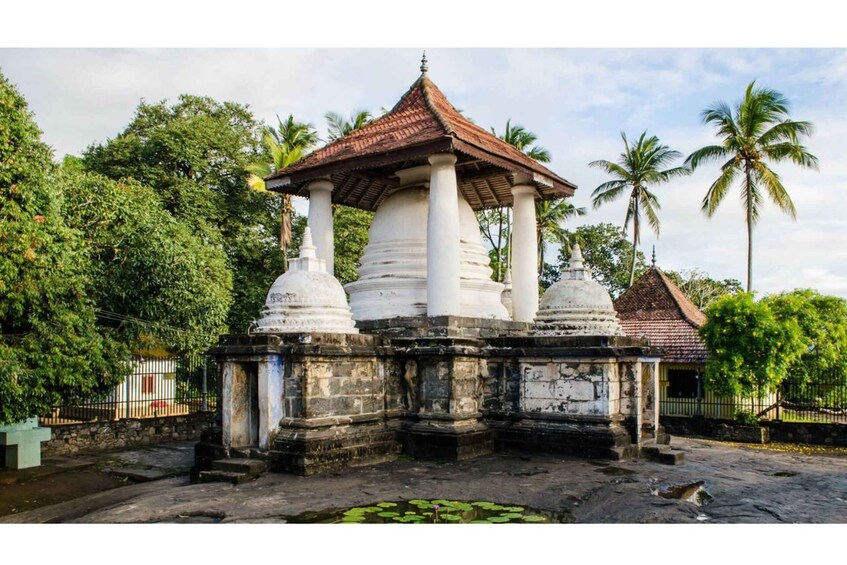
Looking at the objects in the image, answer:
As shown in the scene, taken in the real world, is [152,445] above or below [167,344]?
below

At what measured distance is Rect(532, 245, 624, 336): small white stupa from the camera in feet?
33.4

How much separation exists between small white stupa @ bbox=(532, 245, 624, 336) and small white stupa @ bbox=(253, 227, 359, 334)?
291 cm

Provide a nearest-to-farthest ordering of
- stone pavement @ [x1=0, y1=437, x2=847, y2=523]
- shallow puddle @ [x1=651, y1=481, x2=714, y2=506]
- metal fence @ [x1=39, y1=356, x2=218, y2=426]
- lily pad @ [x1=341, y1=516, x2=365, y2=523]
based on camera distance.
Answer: lily pad @ [x1=341, y1=516, x2=365, y2=523]
stone pavement @ [x1=0, y1=437, x2=847, y2=523]
shallow puddle @ [x1=651, y1=481, x2=714, y2=506]
metal fence @ [x1=39, y1=356, x2=218, y2=426]

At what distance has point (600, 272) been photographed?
38469mm

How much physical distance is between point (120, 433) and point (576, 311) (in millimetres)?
9686

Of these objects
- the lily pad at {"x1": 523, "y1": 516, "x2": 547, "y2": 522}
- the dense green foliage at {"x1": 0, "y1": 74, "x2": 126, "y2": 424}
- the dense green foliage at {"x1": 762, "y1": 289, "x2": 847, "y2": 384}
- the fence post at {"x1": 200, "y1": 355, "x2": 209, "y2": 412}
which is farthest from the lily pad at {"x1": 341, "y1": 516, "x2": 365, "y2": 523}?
the dense green foliage at {"x1": 762, "y1": 289, "x2": 847, "y2": 384}

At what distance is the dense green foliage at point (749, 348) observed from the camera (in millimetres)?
15578

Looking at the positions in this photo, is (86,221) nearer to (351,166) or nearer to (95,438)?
(95,438)

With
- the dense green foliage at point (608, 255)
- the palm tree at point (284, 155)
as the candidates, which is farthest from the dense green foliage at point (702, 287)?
the palm tree at point (284, 155)

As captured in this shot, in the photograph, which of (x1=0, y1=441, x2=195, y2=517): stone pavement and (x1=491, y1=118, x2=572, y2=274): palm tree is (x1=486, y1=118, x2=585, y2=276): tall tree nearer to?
(x1=491, y1=118, x2=572, y2=274): palm tree

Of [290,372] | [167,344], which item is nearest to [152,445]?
[167,344]

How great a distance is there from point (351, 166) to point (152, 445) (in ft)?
25.8

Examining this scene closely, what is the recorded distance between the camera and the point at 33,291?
10750mm

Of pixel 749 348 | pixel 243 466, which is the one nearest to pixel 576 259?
pixel 243 466
